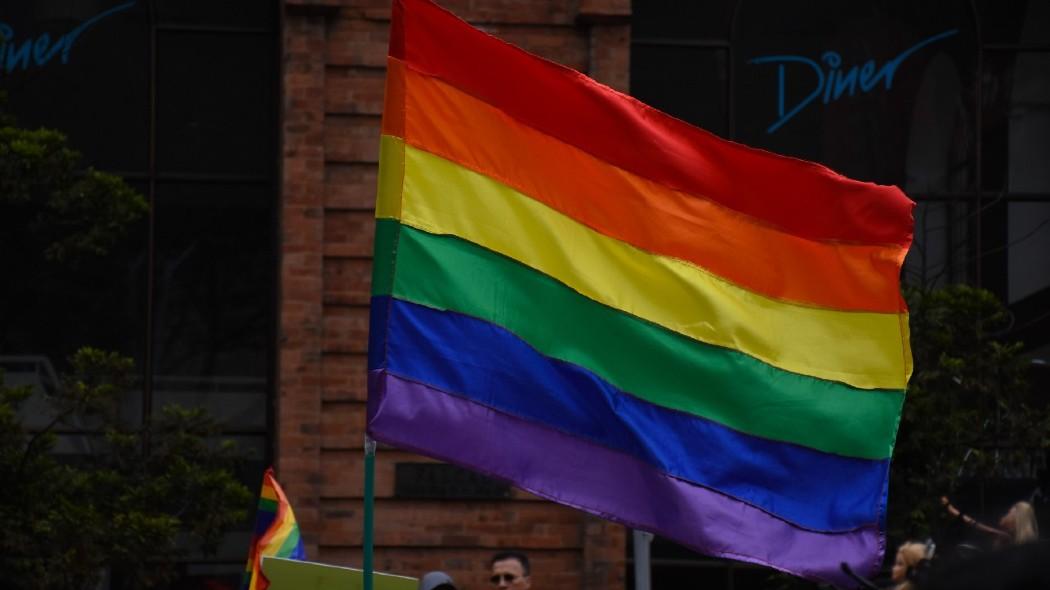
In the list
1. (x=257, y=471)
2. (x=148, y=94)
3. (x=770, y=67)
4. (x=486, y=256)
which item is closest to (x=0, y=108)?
(x=148, y=94)

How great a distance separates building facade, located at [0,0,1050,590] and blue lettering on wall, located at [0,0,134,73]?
0.02 meters

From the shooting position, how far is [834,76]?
53.4ft

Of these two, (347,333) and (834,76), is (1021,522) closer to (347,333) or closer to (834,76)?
(347,333)

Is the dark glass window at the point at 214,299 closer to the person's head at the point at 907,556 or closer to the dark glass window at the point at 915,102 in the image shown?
the dark glass window at the point at 915,102

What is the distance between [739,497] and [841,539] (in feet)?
1.49

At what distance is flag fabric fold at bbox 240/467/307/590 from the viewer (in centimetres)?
966

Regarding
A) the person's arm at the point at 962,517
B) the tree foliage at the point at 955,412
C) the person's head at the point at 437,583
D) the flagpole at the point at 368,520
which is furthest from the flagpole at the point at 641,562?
the tree foliage at the point at 955,412

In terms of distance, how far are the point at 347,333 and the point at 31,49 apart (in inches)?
131

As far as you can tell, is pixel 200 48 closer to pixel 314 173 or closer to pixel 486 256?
pixel 314 173

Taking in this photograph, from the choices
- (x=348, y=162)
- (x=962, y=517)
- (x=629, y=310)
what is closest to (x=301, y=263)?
(x=348, y=162)

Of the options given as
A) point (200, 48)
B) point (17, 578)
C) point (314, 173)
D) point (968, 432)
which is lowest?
point (17, 578)

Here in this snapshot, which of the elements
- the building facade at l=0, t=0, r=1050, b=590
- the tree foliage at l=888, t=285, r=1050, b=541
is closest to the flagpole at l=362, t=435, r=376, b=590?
the tree foliage at l=888, t=285, r=1050, b=541

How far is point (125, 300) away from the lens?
15.4 meters

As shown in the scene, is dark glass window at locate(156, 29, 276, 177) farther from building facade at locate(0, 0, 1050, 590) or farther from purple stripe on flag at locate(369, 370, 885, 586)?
purple stripe on flag at locate(369, 370, 885, 586)
